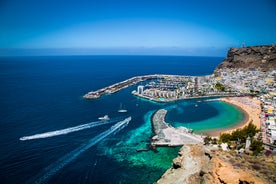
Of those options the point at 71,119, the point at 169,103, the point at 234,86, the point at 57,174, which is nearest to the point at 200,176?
the point at 57,174

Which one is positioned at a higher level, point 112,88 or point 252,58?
point 252,58

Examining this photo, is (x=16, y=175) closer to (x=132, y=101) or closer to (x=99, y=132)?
(x=99, y=132)

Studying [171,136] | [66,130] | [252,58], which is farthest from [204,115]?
[252,58]

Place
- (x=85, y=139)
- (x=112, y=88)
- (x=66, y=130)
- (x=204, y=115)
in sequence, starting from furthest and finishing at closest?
(x=112, y=88) → (x=204, y=115) → (x=66, y=130) → (x=85, y=139)

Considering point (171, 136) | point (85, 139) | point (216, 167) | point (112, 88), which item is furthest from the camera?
→ point (112, 88)

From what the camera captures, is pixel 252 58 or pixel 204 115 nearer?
pixel 204 115

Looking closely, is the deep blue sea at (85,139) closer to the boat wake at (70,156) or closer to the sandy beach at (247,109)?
the boat wake at (70,156)

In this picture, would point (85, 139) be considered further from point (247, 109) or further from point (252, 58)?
point (252, 58)

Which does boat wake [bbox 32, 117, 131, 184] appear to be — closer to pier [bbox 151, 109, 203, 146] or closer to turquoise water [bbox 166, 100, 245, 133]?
pier [bbox 151, 109, 203, 146]
